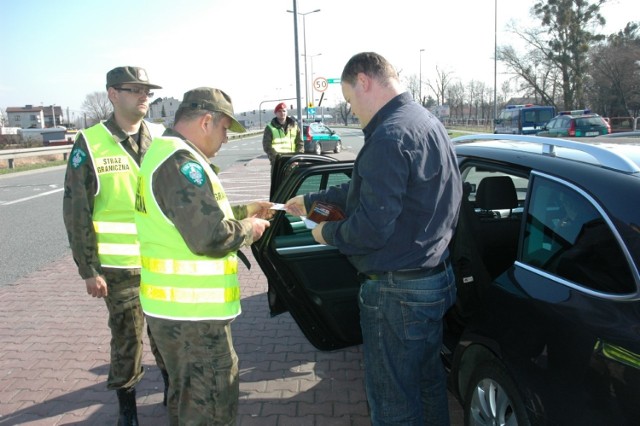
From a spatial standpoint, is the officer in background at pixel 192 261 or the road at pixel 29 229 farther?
the road at pixel 29 229

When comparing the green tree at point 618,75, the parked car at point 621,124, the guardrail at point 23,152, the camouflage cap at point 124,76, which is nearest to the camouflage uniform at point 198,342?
the camouflage cap at point 124,76

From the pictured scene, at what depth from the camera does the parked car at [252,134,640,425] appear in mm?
1766

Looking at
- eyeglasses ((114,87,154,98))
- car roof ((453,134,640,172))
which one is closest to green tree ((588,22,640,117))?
car roof ((453,134,640,172))

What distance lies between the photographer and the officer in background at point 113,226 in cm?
286

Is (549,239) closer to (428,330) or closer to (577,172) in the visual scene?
(577,172)

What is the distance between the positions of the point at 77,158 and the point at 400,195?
195cm

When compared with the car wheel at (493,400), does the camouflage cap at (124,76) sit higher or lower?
higher

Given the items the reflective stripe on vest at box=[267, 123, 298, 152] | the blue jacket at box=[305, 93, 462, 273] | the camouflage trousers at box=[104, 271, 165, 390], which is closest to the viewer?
the blue jacket at box=[305, 93, 462, 273]

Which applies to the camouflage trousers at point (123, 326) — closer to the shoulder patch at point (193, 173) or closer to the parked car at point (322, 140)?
the shoulder patch at point (193, 173)

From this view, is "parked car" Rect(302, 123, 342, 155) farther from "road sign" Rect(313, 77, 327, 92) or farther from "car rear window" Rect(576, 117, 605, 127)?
"car rear window" Rect(576, 117, 605, 127)

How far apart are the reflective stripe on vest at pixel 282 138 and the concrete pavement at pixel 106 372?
4.50 m

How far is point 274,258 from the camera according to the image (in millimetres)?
3049

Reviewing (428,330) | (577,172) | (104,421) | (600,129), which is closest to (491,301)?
(428,330)

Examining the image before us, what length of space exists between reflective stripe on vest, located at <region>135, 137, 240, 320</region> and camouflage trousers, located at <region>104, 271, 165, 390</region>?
82 centimetres
